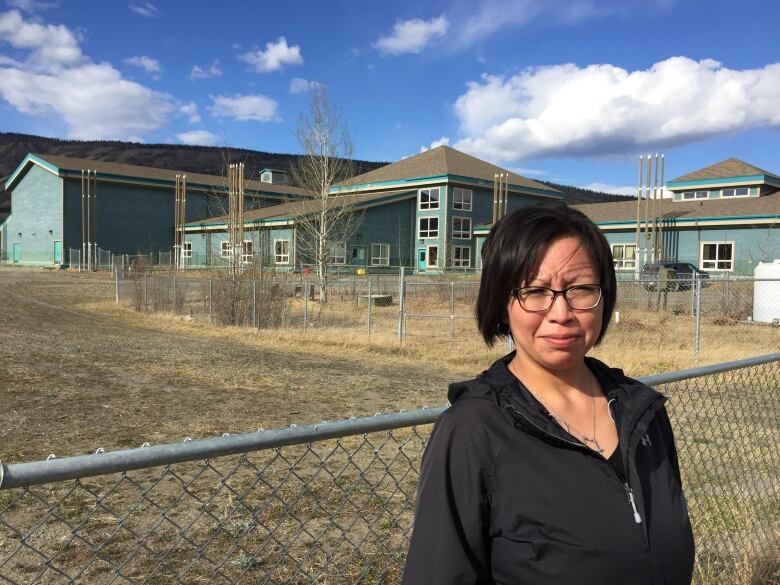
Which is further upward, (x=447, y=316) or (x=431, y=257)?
(x=431, y=257)

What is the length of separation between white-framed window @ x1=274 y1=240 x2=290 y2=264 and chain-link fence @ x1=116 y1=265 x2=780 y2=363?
56.3 ft

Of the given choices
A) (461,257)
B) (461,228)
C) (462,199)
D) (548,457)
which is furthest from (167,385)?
(462,199)

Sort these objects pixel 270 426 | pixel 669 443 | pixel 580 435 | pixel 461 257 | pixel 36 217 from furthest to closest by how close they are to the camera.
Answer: pixel 36 217 < pixel 461 257 < pixel 270 426 < pixel 669 443 < pixel 580 435

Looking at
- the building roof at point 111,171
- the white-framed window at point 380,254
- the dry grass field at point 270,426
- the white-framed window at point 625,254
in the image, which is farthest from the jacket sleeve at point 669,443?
the building roof at point 111,171

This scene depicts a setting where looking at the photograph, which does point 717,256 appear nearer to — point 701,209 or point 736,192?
point 701,209

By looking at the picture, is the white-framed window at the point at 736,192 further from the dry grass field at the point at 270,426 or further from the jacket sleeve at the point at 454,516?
the jacket sleeve at the point at 454,516

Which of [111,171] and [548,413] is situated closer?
[548,413]

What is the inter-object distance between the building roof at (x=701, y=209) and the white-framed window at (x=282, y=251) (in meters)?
19.9

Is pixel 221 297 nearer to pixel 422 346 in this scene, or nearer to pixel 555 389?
pixel 422 346

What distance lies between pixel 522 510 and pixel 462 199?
53836mm

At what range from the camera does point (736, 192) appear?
160 feet

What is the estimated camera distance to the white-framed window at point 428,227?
176 ft

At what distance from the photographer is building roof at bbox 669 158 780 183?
48.2m

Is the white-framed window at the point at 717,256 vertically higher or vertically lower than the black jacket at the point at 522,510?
higher
